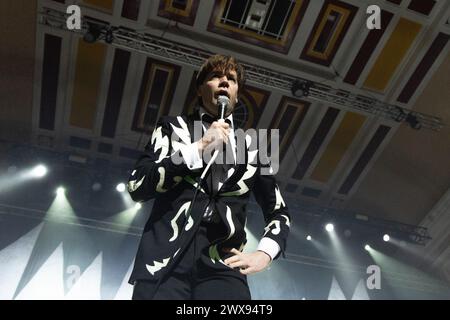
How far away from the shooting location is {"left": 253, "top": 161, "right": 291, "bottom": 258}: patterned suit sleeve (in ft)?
3.98

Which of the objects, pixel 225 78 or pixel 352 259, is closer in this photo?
pixel 225 78

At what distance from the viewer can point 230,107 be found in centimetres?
136

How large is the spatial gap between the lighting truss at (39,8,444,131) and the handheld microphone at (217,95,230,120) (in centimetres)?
371

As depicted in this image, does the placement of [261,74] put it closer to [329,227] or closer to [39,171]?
[329,227]

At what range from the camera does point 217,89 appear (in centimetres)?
136

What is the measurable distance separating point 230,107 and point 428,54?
16.7ft

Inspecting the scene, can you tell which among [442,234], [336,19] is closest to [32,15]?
[336,19]

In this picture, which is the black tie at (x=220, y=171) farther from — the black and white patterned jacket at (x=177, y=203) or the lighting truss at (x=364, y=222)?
the lighting truss at (x=364, y=222)

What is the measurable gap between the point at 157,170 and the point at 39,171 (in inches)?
227

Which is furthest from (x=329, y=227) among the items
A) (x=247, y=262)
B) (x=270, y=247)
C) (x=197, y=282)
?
(x=197, y=282)

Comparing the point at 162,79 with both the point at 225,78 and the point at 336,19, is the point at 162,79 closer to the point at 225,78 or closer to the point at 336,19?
the point at 336,19

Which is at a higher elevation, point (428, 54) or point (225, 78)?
point (428, 54)

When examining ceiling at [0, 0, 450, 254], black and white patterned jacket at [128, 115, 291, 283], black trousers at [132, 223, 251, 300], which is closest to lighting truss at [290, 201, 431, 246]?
ceiling at [0, 0, 450, 254]

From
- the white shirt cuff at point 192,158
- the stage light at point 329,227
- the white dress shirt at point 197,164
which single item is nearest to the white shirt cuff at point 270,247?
the white dress shirt at point 197,164
